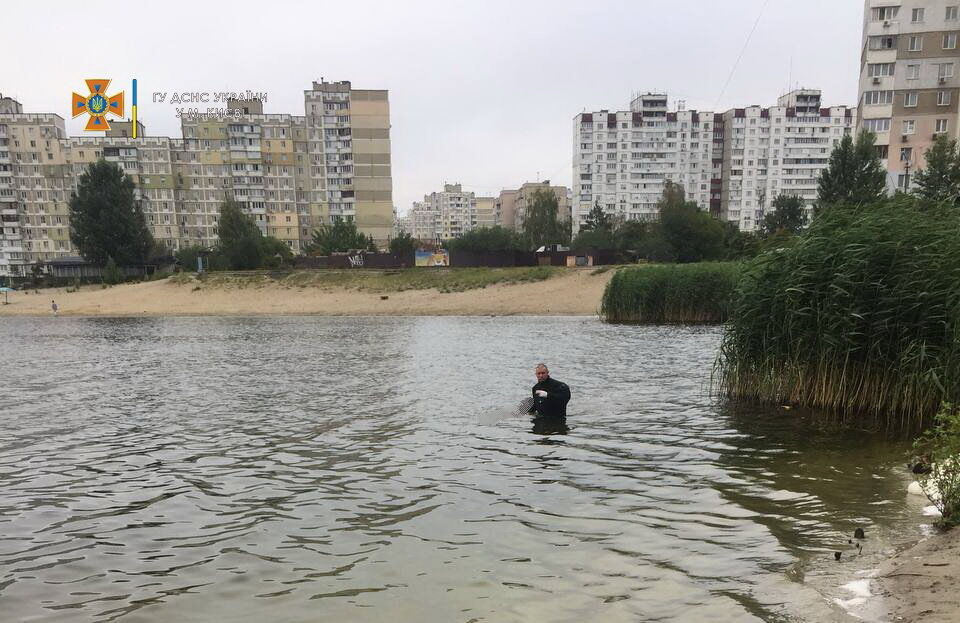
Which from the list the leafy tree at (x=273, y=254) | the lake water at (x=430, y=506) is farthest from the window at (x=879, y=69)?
the leafy tree at (x=273, y=254)

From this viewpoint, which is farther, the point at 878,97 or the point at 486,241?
the point at 486,241

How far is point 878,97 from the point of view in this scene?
66688 millimetres

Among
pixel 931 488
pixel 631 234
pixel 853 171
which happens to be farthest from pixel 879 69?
pixel 931 488

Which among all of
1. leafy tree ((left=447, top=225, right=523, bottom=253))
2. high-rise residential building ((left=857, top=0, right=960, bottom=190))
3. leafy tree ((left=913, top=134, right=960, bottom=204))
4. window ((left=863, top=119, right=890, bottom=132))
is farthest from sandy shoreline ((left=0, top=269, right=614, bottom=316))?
high-rise residential building ((left=857, top=0, right=960, bottom=190))

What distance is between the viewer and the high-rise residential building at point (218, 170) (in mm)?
130375

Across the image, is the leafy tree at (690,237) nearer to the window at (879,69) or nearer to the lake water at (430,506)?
the window at (879,69)

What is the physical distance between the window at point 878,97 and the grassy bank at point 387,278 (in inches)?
1628

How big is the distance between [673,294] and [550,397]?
26.0 meters

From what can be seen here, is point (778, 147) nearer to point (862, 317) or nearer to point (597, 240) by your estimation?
point (597, 240)

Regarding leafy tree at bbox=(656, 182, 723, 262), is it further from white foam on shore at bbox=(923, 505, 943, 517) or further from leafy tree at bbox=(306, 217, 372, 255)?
white foam on shore at bbox=(923, 505, 943, 517)

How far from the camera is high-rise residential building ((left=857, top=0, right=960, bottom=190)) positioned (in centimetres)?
6450

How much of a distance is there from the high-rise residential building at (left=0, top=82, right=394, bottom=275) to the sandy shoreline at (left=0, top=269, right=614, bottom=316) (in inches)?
2576

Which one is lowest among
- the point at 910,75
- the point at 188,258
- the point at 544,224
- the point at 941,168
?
the point at 188,258

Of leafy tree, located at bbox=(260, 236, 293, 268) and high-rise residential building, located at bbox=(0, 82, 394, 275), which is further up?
high-rise residential building, located at bbox=(0, 82, 394, 275)
